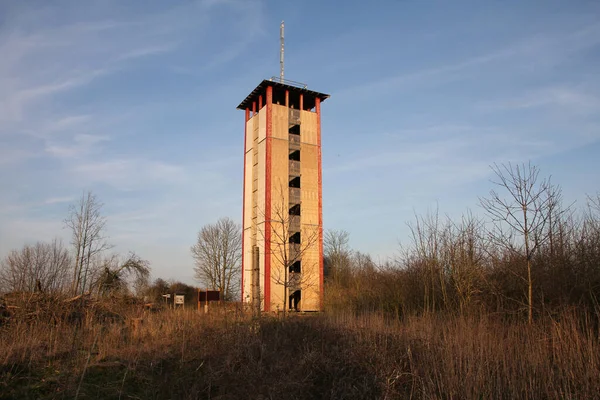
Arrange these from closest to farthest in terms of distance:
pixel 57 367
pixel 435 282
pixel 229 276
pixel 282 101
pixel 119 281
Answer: pixel 57 367 → pixel 435 282 → pixel 119 281 → pixel 282 101 → pixel 229 276

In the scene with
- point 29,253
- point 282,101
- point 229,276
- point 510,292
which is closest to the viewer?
point 510,292

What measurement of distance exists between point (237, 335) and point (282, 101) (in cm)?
3274

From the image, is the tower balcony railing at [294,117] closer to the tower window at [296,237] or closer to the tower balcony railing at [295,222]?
the tower balcony railing at [295,222]

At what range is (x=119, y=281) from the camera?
26.2 meters

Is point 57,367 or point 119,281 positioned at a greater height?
point 119,281

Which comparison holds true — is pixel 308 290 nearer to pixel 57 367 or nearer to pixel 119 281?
pixel 119 281

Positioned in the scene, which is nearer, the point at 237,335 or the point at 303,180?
the point at 237,335

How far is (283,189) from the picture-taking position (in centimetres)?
3412

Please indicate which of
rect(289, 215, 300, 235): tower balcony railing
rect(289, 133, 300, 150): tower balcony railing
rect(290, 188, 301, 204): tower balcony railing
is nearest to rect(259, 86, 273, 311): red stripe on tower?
rect(289, 133, 300, 150): tower balcony railing

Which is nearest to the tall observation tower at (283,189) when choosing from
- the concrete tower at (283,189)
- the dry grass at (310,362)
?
the concrete tower at (283,189)

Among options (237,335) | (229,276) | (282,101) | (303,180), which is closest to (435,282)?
(237,335)

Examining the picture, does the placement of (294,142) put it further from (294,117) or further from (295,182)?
(295,182)

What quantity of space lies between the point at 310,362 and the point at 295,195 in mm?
27344

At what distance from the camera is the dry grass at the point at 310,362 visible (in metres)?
6.89
